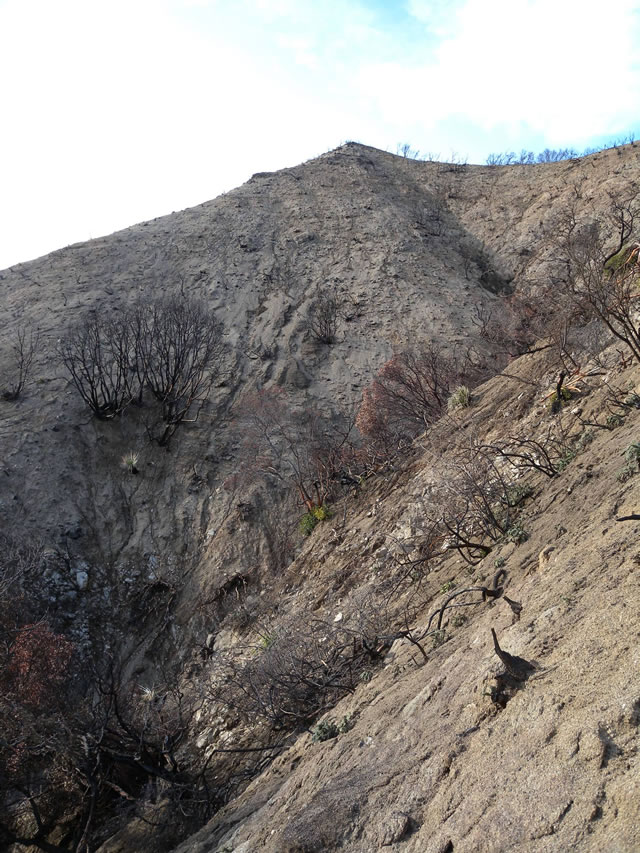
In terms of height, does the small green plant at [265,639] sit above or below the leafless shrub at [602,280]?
below

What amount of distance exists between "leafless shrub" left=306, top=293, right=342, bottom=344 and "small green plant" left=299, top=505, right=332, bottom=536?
299 inches

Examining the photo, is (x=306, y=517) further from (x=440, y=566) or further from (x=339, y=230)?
(x=339, y=230)

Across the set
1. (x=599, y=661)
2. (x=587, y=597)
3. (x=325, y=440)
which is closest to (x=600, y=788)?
(x=599, y=661)

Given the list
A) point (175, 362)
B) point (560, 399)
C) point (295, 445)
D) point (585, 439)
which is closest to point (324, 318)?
point (175, 362)

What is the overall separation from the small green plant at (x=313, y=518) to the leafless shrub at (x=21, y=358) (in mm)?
8731

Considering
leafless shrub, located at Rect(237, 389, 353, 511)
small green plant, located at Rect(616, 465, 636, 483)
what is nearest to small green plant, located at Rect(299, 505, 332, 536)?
leafless shrub, located at Rect(237, 389, 353, 511)

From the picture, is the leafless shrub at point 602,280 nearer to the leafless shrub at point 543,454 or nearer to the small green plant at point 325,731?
the leafless shrub at point 543,454

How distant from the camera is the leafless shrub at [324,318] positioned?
18438 mm

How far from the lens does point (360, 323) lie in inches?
752

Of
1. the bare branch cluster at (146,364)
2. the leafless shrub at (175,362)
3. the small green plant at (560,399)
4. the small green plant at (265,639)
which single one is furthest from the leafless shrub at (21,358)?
the small green plant at (560,399)

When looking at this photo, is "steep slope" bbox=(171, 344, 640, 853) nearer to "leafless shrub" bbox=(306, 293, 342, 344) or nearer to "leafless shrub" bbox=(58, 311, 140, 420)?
"leafless shrub" bbox=(58, 311, 140, 420)

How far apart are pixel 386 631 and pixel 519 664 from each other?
11.7 feet

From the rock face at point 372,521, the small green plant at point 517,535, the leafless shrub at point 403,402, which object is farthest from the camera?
the leafless shrub at point 403,402

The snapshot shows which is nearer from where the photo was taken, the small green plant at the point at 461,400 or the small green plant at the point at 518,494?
the small green plant at the point at 518,494
